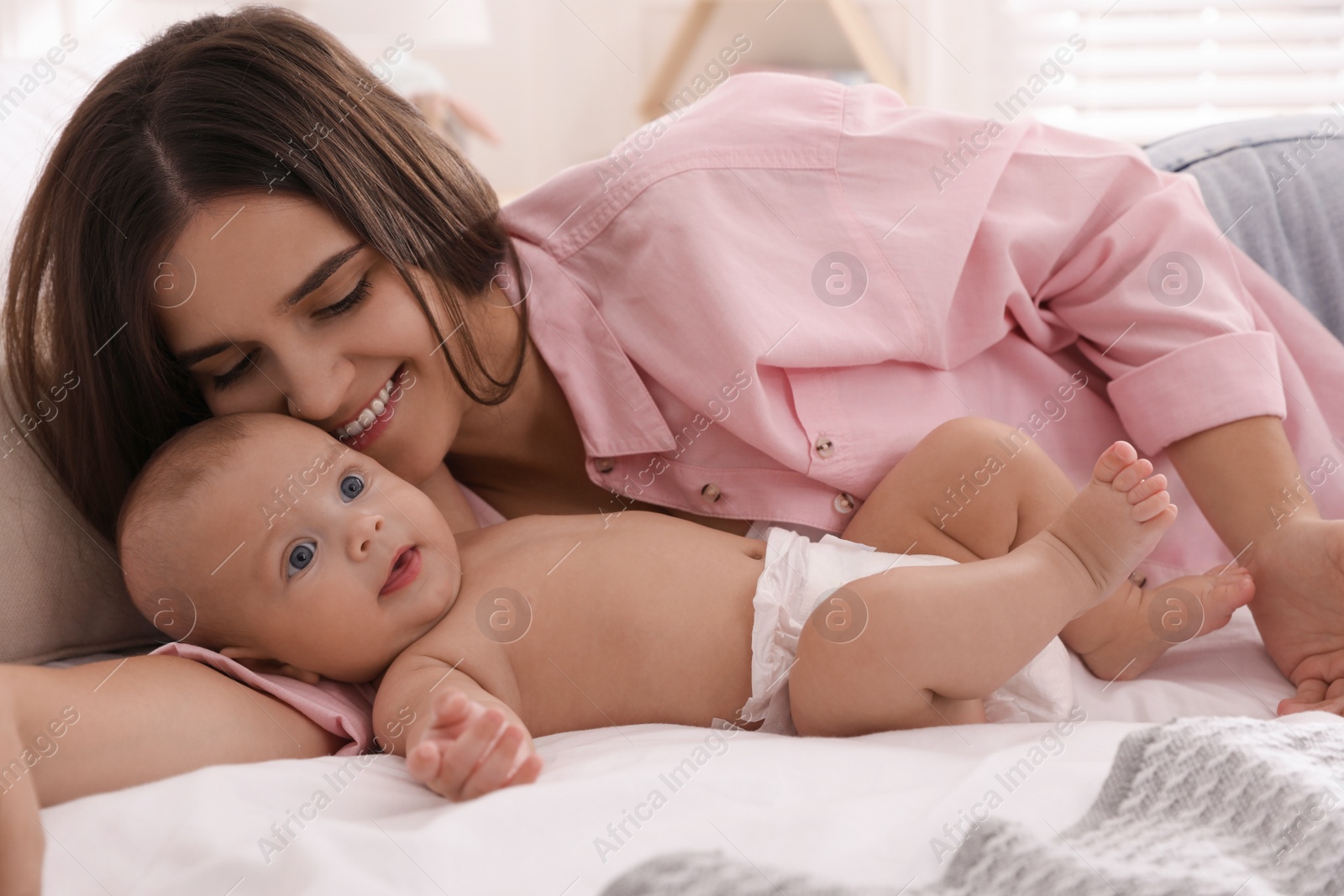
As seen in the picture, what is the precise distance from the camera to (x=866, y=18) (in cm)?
288

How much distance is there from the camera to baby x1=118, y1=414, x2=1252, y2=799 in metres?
0.76

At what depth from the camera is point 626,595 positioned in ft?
2.81

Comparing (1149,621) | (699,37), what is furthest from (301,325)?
(699,37)

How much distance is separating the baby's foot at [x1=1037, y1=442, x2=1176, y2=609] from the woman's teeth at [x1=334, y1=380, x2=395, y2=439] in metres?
0.61

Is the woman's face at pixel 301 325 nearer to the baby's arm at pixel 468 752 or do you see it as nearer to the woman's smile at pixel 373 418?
the woman's smile at pixel 373 418

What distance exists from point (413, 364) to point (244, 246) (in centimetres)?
18

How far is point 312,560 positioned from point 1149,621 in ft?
2.38

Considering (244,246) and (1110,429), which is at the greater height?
(244,246)

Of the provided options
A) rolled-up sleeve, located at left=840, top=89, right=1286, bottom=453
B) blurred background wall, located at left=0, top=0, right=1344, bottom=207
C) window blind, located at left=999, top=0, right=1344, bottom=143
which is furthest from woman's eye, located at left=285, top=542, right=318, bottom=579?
window blind, located at left=999, top=0, right=1344, bottom=143

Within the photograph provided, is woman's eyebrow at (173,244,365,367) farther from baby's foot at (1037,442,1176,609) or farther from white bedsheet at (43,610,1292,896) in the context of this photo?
baby's foot at (1037,442,1176,609)

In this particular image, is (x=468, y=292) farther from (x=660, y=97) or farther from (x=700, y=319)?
(x=660, y=97)

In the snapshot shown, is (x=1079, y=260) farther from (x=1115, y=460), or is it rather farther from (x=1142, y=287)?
(x=1115, y=460)

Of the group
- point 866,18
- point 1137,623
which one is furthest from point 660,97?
point 1137,623

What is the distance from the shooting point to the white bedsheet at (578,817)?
56cm
